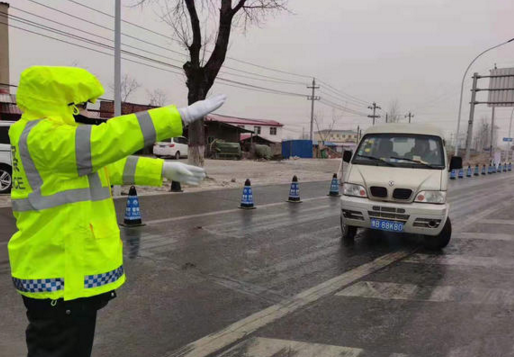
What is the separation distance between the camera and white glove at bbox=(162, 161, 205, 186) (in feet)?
7.63

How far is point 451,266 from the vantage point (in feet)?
20.4

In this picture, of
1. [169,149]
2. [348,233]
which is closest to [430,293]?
[348,233]

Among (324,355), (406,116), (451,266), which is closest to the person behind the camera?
(324,355)

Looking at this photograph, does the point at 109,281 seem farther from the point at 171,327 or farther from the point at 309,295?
the point at 309,295

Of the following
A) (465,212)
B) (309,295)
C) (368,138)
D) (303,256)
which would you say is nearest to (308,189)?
(465,212)

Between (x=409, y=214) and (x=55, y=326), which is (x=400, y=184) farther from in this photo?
(x=55, y=326)

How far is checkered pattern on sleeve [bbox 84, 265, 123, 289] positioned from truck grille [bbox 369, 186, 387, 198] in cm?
534

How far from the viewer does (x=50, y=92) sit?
2066 mm

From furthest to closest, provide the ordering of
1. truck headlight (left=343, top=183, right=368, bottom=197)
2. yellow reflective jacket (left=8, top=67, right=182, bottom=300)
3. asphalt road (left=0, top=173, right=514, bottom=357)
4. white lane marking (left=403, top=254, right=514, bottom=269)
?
truck headlight (left=343, top=183, right=368, bottom=197) → white lane marking (left=403, top=254, right=514, bottom=269) → asphalt road (left=0, top=173, right=514, bottom=357) → yellow reflective jacket (left=8, top=67, right=182, bottom=300)

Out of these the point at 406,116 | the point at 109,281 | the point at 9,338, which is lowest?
the point at 9,338

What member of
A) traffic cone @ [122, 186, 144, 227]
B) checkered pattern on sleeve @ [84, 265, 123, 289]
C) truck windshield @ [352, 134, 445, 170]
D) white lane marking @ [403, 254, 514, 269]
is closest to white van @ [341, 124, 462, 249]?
truck windshield @ [352, 134, 445, 170]

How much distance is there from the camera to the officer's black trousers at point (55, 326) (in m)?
2.09

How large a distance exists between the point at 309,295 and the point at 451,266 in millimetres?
2618

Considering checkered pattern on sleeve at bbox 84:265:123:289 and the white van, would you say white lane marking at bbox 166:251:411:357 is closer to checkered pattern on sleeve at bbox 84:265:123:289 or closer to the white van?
the white van
